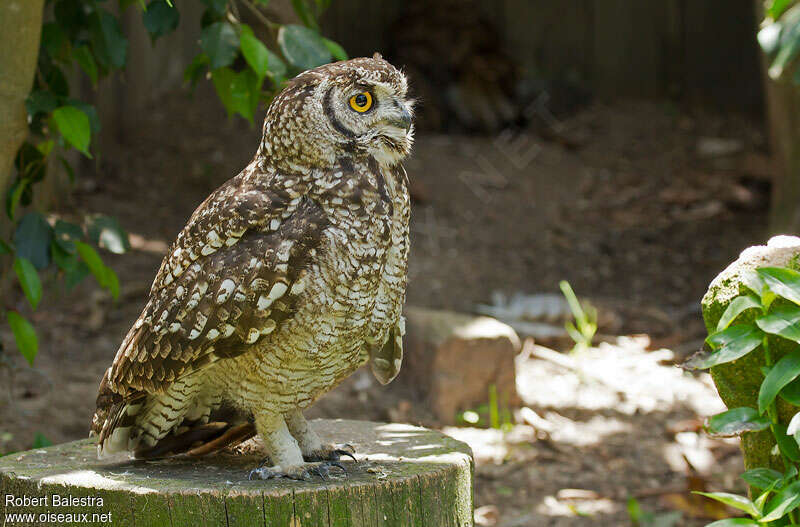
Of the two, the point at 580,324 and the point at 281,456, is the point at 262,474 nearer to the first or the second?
the point at 281,456

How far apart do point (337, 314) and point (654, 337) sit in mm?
4405

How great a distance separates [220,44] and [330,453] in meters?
1.43

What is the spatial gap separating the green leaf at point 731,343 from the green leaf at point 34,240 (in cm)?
228

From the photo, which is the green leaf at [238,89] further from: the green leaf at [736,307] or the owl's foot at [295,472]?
the green leaf at [736,307]

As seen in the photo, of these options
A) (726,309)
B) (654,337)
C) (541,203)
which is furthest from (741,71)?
(726,309)

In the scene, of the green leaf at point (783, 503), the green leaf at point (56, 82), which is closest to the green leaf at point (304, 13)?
the green leaf at point (56, 82)

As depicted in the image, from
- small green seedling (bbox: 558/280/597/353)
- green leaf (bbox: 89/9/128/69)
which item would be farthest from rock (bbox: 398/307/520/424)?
green leaf (bbox: 89/9/128/69)

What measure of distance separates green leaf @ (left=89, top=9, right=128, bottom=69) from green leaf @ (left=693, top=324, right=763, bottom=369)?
2.32m

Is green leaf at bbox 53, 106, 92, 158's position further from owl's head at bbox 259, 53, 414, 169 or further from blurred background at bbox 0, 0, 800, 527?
owl's head at bbox 259, 53, 414, 169

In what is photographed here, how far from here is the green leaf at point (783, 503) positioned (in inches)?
92.4

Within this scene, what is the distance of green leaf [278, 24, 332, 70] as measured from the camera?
3225mm

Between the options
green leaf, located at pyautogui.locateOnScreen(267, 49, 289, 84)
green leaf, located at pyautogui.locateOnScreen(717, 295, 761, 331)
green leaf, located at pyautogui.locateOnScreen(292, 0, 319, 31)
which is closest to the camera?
green leaf, located at pyautogui.locateOnScreen(717, 295, 761, 331)

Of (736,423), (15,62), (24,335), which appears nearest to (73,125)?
(15,62)

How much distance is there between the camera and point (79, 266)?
11.8 feet
